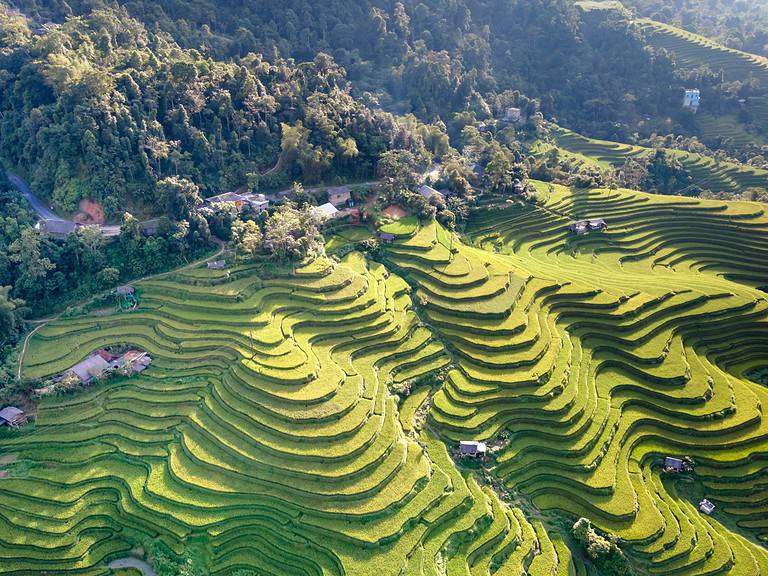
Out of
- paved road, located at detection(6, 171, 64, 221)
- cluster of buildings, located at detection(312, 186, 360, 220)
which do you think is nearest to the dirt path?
cluster of buildings, located at detection(312, 186, 360, 220)

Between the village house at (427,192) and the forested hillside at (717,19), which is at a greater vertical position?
the forested hillside at (717,19)

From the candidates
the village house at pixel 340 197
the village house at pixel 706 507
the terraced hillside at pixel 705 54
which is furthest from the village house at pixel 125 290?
the terraced hillside at pixel 705 54

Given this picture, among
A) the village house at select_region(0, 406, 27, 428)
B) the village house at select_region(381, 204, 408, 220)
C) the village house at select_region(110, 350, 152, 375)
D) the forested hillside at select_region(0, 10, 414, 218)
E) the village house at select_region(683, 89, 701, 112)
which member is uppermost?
the forested hillside at select_region(0, 10, 414, 218)

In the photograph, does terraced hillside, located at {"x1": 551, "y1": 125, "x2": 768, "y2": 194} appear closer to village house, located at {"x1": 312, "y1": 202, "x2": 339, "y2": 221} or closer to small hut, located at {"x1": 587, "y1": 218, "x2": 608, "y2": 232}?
small hut, located at {"x1": 587, "y1": 218, "x2": 608, "y2": 232}

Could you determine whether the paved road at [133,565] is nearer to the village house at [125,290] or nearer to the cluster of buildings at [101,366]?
the cluster of buildings at [101,366]

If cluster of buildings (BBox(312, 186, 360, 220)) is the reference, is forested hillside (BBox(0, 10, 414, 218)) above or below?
above

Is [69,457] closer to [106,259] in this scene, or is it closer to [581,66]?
[106,259]
